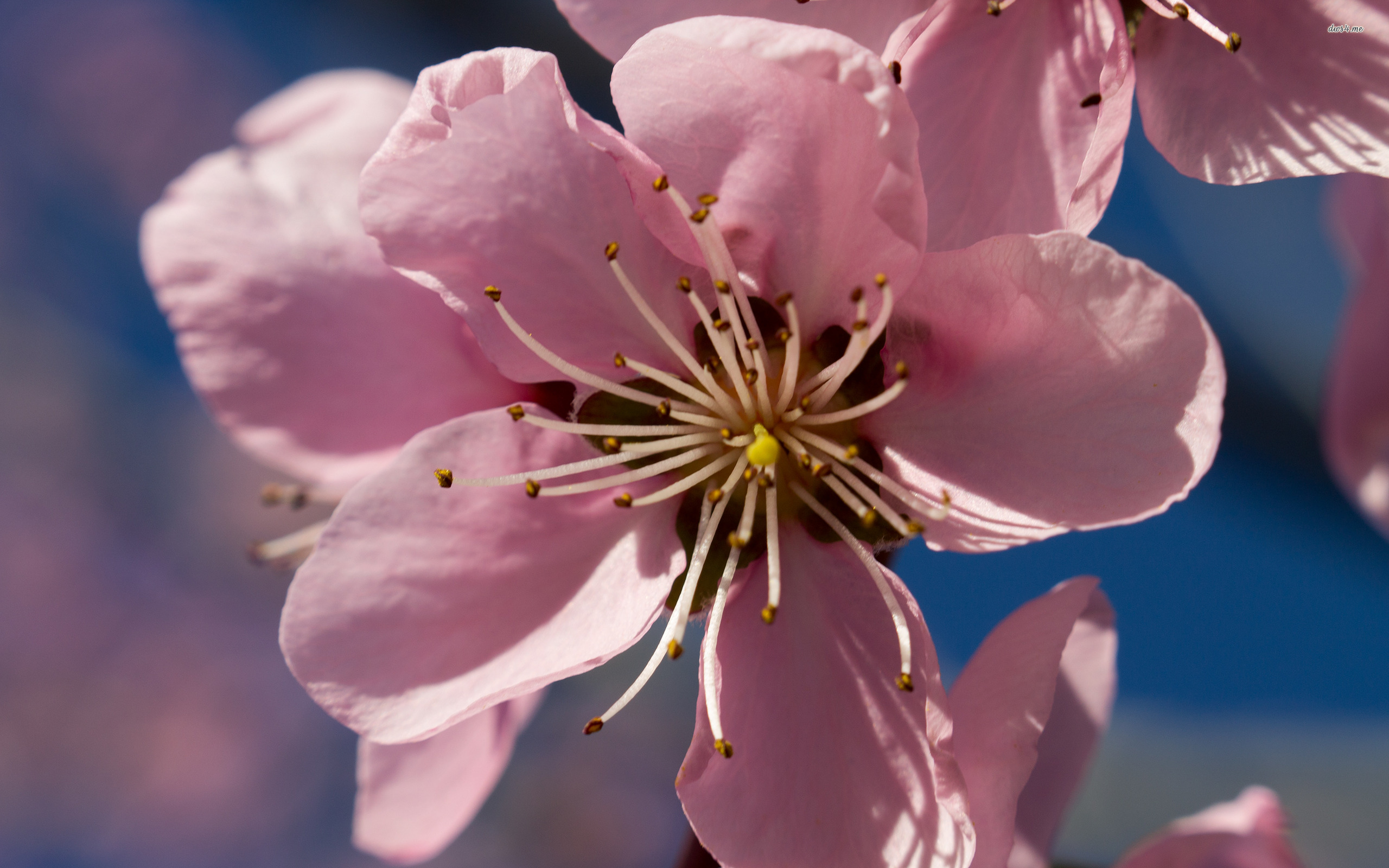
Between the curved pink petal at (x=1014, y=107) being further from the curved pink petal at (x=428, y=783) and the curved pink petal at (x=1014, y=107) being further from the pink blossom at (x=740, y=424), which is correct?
the curved pink petal at (x=428, y=783)

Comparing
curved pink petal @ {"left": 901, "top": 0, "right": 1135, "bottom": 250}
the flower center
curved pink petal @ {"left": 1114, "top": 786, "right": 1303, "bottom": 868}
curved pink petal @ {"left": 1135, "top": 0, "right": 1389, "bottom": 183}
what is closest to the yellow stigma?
the flower center

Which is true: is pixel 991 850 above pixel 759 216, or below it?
below

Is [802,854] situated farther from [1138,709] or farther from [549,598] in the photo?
[1138,709]

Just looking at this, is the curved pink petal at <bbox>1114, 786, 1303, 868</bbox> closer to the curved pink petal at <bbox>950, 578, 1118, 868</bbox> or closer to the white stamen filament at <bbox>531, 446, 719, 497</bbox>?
the curved pink petal at <bbox>950, 578, 1118, 868</bbox>

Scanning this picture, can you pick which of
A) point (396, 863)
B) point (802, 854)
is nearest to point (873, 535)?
point (802, 854)

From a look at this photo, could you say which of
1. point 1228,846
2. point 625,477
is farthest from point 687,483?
point 1228,846

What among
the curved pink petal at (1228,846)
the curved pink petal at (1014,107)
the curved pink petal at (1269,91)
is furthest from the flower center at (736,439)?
the curved pink petal at (1228,846)
